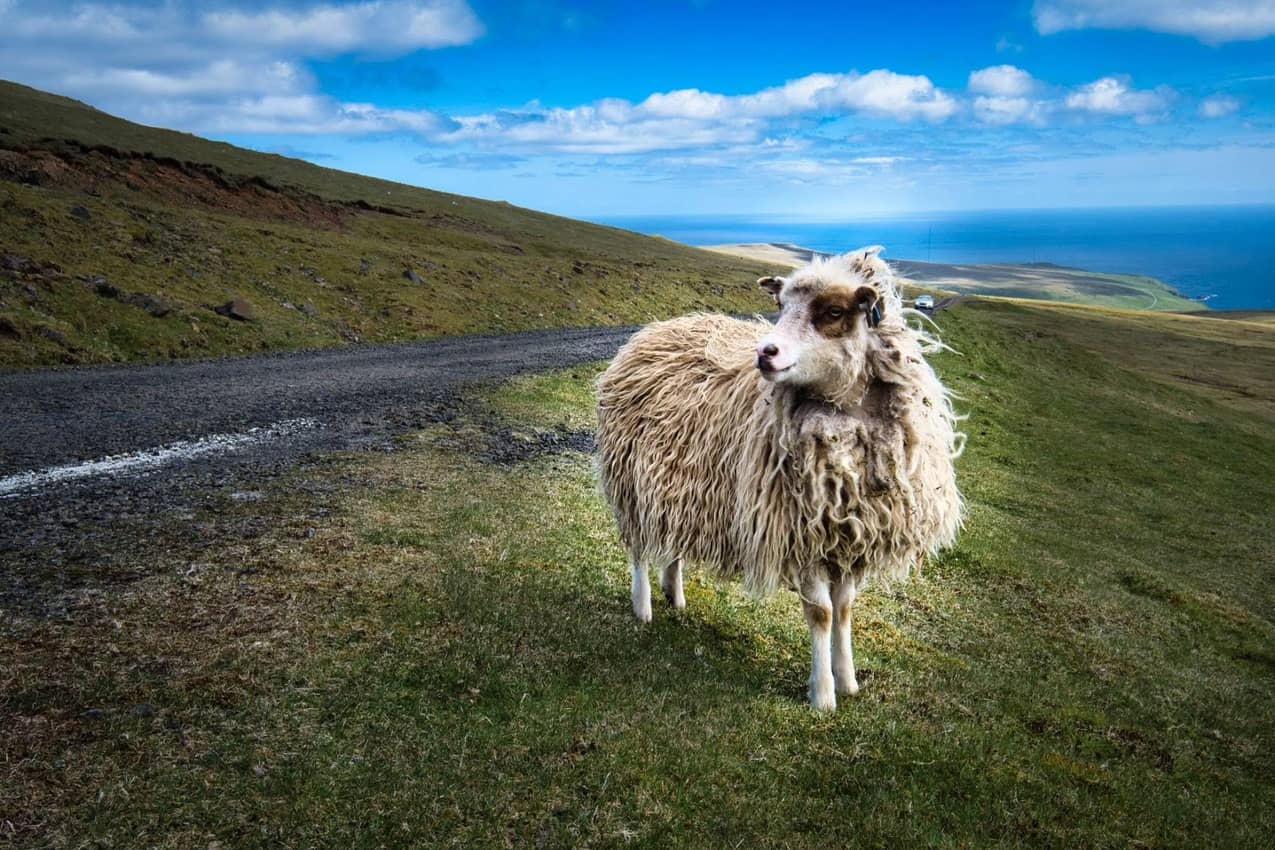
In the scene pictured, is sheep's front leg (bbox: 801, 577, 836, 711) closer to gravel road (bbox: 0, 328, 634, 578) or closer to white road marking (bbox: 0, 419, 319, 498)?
gravel road (bbox: 0, 328, 634, 578)

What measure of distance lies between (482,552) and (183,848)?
19.0 feet

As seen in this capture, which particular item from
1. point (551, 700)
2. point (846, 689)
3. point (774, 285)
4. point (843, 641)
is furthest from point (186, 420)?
point (846, 689)

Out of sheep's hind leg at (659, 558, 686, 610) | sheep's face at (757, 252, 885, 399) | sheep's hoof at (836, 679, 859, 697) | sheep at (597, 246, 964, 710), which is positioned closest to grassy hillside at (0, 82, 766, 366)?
sheep's hind leg at (659, 558, 686, 610)

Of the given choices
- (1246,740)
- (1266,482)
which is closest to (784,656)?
(1246,740)

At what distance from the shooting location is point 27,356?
74.0 feet

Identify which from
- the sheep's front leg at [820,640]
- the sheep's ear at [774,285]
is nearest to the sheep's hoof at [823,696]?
the sheep's front leg at [820,640]

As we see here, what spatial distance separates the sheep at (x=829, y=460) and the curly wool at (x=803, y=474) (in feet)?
0.05

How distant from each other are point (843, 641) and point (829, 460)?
1864 millimetres

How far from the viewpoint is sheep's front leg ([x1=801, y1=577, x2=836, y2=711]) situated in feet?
25.6

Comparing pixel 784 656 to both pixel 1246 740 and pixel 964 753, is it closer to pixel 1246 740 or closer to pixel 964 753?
pixel 964 753

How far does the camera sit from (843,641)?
8.18 meters

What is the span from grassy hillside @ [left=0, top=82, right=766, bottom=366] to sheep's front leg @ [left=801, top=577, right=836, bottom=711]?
2333 centimetres

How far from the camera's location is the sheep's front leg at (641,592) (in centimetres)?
962

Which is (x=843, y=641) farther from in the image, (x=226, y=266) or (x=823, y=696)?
(x=226, y=266)
